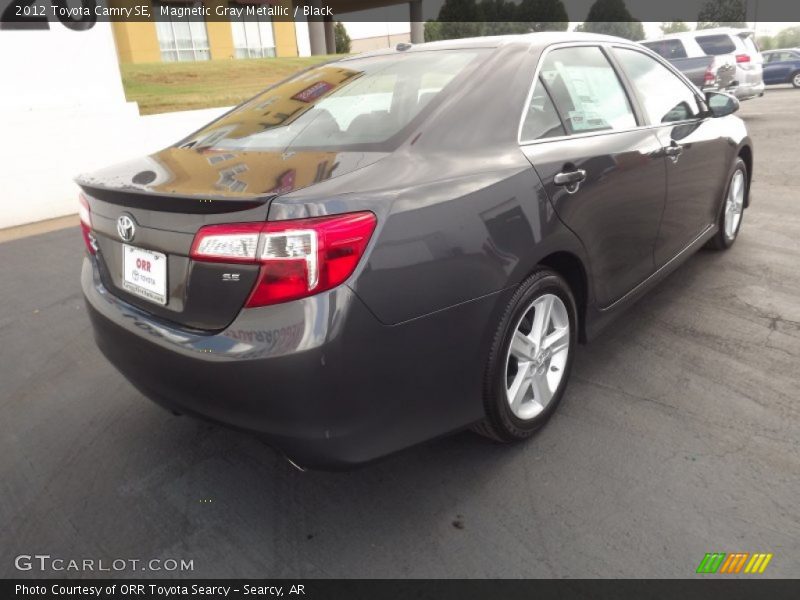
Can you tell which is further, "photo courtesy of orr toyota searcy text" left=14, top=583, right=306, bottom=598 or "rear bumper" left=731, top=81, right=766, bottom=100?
"rear bumper" left=731, top=81, right=766, bottom=100

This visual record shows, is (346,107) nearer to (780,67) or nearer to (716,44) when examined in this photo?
(716,44)

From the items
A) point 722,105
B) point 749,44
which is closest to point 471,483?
Result: point 722,105

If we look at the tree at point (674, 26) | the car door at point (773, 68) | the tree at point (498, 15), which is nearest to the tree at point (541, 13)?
the tree at point (498, 15)

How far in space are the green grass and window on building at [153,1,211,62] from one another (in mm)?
6867

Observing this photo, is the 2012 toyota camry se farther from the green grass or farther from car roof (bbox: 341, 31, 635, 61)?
the green grass

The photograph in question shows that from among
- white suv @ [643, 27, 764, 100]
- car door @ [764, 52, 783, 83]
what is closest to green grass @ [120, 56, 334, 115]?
white suv @ [643, 27, 764, 100]

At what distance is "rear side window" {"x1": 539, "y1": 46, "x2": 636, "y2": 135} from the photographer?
271 centimetres

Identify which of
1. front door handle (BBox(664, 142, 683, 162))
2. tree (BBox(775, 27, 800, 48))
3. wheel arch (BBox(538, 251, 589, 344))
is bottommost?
tree (BBox(775, 27, 800, 48))

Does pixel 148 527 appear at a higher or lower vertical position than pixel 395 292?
lower

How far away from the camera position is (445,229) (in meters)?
1.98

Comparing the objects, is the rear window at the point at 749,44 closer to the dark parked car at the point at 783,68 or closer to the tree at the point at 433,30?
the dark parked car at the point at 783,68

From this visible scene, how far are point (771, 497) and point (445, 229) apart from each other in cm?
152

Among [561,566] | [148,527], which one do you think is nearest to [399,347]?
[561,566]

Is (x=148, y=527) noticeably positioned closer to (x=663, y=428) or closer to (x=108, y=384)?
(x=108, y=384)
